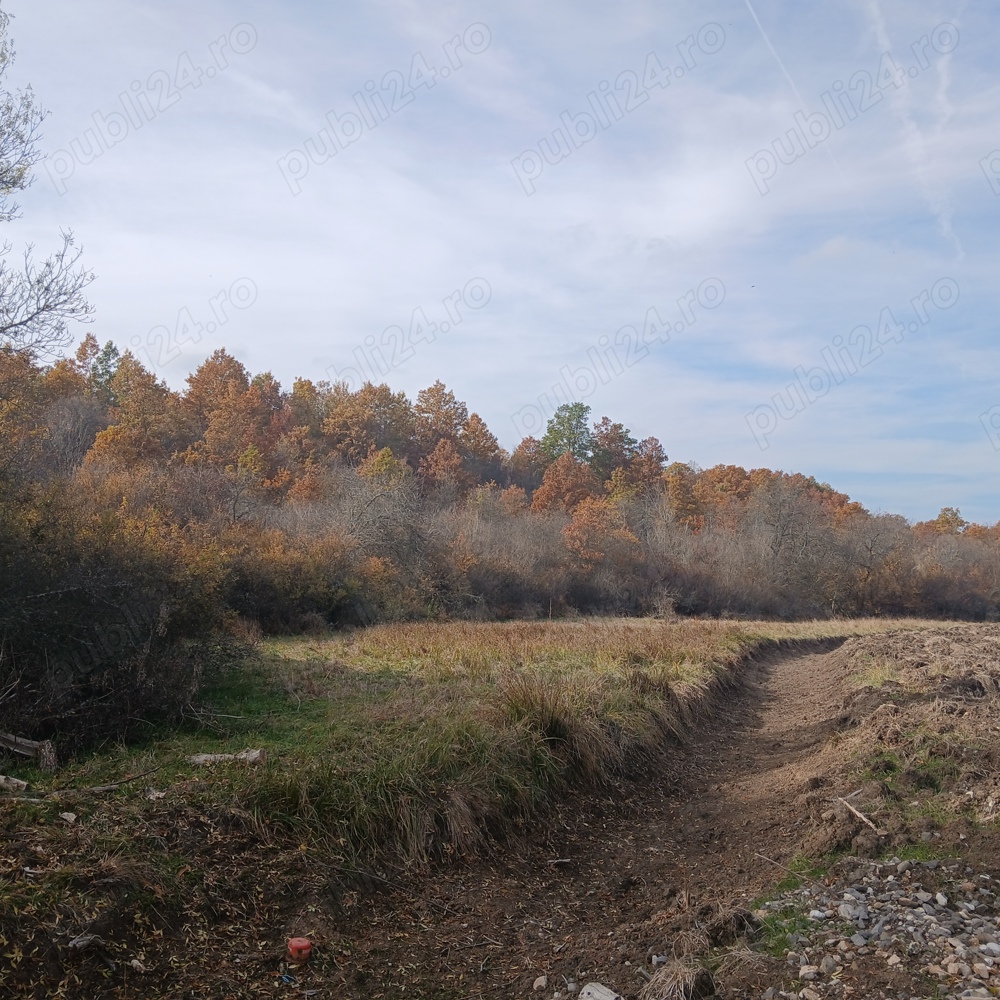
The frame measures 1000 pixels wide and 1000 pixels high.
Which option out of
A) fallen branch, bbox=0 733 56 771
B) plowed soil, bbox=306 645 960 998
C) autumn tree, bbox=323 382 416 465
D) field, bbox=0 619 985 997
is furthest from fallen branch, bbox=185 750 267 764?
autumn tree, bbox=323 382 416 465

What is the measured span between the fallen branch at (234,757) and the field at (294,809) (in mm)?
115

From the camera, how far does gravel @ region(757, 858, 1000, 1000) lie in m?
3.95

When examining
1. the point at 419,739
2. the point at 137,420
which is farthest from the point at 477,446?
the point at 419,739

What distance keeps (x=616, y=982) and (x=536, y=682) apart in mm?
4703

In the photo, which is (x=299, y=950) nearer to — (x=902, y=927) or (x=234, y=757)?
(x=234, y=757)

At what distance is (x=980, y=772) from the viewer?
6.85 meters

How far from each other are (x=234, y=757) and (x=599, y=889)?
132 inches

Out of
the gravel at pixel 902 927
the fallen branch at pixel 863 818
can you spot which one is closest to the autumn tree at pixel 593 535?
the fallen branch at pixel 863 818

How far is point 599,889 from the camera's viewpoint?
620cm

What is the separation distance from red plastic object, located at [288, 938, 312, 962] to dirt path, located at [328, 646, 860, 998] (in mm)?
252

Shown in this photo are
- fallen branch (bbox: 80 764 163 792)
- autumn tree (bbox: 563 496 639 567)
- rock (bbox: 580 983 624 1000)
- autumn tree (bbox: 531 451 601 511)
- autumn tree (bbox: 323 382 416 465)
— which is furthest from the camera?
autumn tree (bbox: 531 451 601 511)

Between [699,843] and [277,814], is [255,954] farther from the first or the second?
[699,843]

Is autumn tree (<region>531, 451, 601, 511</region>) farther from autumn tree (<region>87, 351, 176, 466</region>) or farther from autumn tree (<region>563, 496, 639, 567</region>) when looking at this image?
autumn tree (<region>87, 351, 176, 466</region>)

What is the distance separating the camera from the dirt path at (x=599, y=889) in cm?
477
